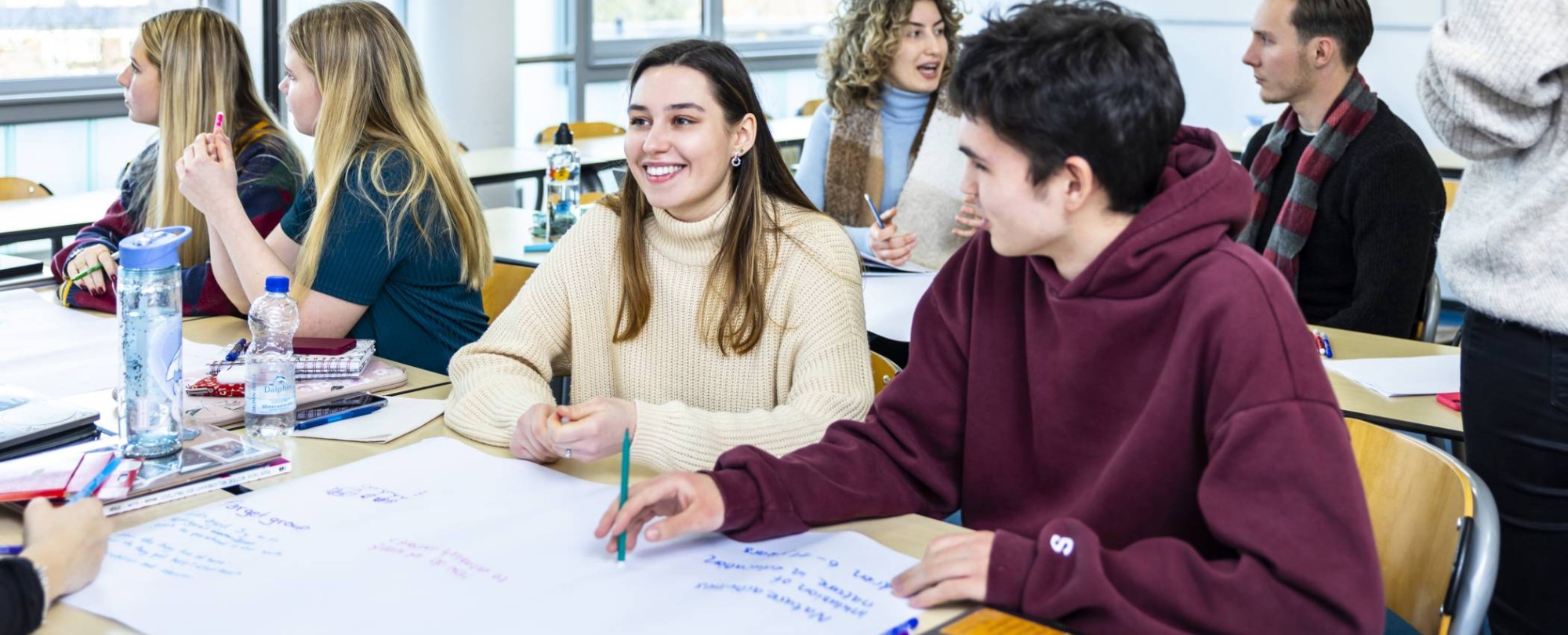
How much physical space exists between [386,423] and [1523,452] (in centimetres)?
152

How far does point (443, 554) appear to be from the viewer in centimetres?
128

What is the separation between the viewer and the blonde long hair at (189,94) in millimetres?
2662

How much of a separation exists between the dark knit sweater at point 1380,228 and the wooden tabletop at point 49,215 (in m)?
2.97

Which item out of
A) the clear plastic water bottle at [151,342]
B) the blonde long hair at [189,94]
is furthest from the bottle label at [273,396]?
the blonde long hair at [189,94]

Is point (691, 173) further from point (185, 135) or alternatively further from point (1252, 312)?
point (185, 135)

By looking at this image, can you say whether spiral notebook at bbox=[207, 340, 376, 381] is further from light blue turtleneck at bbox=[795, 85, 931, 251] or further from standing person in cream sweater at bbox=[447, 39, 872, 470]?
light blue turtleneck at bbox=[795, 85, 931, 251]

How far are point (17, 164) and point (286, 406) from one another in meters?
3.87

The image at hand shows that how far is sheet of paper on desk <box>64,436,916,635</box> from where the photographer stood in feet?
3.75

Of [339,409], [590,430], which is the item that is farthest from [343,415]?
[590,430]

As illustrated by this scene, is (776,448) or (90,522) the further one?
(776,448)

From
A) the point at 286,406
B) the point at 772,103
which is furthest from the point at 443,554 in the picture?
the point at 772,103

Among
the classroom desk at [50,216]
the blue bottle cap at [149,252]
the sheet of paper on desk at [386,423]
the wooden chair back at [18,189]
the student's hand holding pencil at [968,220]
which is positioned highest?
the blue bottle cap at [149,252]

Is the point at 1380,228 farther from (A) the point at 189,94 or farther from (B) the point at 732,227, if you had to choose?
(A) the point at 189,94

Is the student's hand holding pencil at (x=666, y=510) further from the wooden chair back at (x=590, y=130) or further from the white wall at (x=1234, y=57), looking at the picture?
the white wall at (x=1234, y=57)
